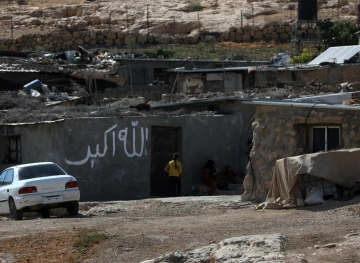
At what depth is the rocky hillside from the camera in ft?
179

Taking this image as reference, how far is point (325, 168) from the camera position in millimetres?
15617

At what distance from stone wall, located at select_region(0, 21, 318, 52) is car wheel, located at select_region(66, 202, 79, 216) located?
35.2 metres

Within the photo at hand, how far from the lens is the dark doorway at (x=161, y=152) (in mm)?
23844

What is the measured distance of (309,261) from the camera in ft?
33.4

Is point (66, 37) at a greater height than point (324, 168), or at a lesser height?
greater

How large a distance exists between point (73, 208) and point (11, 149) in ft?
23.3

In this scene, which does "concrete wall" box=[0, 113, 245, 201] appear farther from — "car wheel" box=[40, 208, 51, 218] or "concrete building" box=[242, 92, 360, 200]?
"concrete building" box=[242, 92, 360, 200]

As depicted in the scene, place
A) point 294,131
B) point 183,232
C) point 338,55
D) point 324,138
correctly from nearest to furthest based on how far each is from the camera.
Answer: point 183,232 < point 294,131 < point 324,138 < point 338,55

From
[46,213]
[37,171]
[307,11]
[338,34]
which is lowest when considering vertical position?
[46,213]

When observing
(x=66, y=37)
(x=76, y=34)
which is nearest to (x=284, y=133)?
(x=76, y=34)

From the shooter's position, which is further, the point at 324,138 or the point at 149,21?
Answer: the point at 149,21

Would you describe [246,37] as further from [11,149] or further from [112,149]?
[112,149]

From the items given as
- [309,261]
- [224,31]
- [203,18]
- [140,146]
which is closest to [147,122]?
[140,146]

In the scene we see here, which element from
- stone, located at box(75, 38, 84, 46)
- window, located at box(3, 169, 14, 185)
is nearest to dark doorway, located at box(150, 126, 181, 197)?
window, located at box(3, 169, 14, 185)
